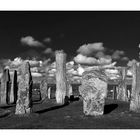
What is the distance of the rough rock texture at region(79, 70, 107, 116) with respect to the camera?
50.2ft

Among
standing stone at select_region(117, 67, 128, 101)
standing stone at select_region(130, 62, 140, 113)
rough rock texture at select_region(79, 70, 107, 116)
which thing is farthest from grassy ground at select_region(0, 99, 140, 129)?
standing stone at select_region(117, 67, 128, 101)

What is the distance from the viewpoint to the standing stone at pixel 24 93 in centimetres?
1528

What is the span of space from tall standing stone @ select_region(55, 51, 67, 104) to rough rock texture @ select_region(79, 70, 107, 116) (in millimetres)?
7585

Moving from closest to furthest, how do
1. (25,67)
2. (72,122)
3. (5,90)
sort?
(72,122)
(25,67)
(5,90)

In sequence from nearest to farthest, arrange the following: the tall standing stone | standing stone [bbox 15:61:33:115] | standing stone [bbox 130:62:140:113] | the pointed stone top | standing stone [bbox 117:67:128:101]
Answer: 1. standing stone [bbox 15:61:33:115]
2. the pointed stone top
3. standing stone [bbox 130:62:140:113]
4. the tall standing stone
5. standing stone [bbox 117:67:128:101]

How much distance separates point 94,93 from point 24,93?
4414mm

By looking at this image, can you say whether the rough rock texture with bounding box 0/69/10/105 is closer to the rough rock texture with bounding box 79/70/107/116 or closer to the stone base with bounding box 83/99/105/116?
the rough rock texture with bounding box 79/70/107/116

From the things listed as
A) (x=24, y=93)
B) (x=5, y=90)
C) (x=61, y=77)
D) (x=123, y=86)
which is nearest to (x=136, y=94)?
(x=123, y=86)

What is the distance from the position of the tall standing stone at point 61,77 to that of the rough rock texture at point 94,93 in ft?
24.9

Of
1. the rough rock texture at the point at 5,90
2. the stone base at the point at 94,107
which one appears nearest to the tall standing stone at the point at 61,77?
the rough rock texture at the point at 5,90

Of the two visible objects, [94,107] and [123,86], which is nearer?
[94,107]

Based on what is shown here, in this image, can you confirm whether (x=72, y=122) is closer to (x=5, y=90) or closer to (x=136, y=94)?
(x=136, y=94)

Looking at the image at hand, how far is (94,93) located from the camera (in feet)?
50.2

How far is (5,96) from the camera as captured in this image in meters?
23.1
